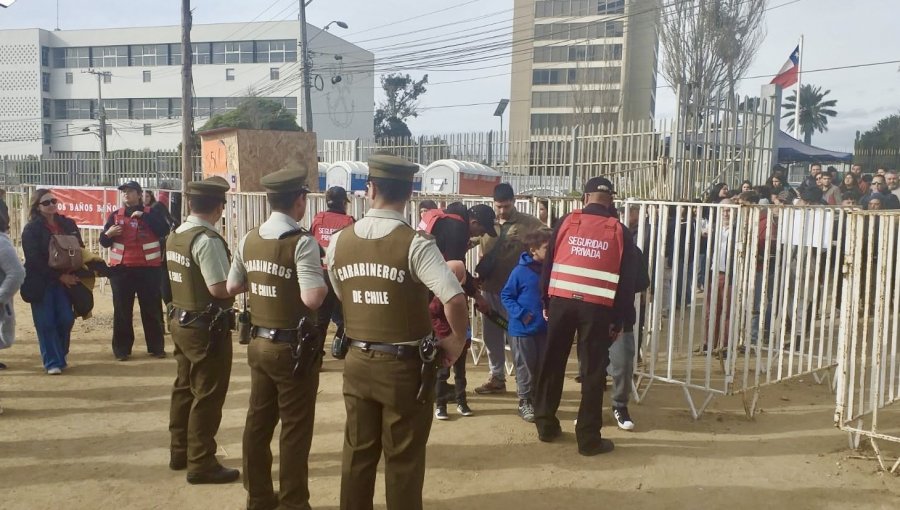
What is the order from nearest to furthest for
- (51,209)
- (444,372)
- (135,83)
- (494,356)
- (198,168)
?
1. (444,372)
2. (494,356)
3. (51,209)
4. (198,168)
5. (135,83)

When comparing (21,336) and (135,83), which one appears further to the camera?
(135,83)

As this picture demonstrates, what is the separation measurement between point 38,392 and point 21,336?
2796 mm

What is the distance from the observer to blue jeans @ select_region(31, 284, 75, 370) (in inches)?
281

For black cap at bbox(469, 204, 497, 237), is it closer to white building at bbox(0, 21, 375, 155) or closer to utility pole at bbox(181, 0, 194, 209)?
utility pole at bbox(181, 0, 194, 209)

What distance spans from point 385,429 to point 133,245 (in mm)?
5488

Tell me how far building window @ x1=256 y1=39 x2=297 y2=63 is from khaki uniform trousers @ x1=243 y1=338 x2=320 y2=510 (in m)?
52.3

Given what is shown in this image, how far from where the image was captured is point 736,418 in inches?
233

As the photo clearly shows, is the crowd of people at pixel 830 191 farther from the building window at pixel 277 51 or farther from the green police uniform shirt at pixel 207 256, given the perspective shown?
the building window at pixel 277 51

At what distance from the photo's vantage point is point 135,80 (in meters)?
54.7

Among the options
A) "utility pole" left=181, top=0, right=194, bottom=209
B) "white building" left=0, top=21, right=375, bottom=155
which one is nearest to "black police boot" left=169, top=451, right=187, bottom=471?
"utility pole" left=181, top=0, right=194, bottom=209

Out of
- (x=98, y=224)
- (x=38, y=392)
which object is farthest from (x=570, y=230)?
(x=98, y=224)

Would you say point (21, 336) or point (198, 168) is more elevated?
point (198, 168)

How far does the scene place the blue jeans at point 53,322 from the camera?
713cm

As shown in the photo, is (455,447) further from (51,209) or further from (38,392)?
(51,209)
